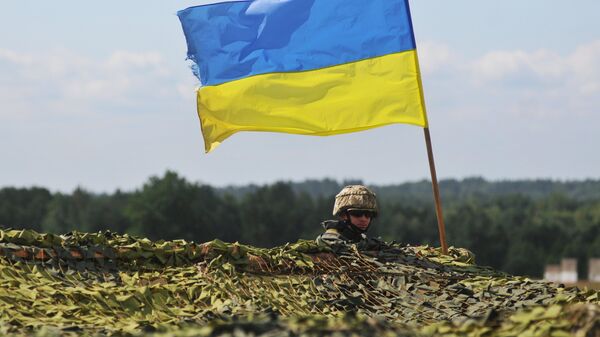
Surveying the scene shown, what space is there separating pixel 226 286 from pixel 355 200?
2315mm

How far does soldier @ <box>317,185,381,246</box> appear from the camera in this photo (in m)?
15.3

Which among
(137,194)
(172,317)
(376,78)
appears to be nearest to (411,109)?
(376,78)

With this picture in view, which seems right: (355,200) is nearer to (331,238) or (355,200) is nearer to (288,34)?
(331,238)

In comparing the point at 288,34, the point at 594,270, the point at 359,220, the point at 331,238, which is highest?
the point at 288,34

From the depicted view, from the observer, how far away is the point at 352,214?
50.7ft

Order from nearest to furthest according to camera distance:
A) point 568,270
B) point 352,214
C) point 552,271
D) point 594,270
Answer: point 352,214
point 568,270
point 594,270
point 552,271

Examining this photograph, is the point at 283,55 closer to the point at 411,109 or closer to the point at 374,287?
the point at 411,109

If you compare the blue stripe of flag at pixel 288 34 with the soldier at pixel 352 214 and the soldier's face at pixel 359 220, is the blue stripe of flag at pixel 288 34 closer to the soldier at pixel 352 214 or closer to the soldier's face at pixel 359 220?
the soldier at pixel 352 214

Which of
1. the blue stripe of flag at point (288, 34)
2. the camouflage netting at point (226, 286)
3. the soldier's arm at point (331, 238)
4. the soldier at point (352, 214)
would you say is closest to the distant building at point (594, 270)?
the blue stripe of flag at point (288, 34)

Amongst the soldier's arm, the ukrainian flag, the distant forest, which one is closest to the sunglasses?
the soldier's arm

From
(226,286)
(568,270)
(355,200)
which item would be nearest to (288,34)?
(355,200)

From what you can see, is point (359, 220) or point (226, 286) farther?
point (359, 220)

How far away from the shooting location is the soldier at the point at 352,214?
15328 millimetres

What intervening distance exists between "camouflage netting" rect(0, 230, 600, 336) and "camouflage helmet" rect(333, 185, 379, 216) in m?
0.48
